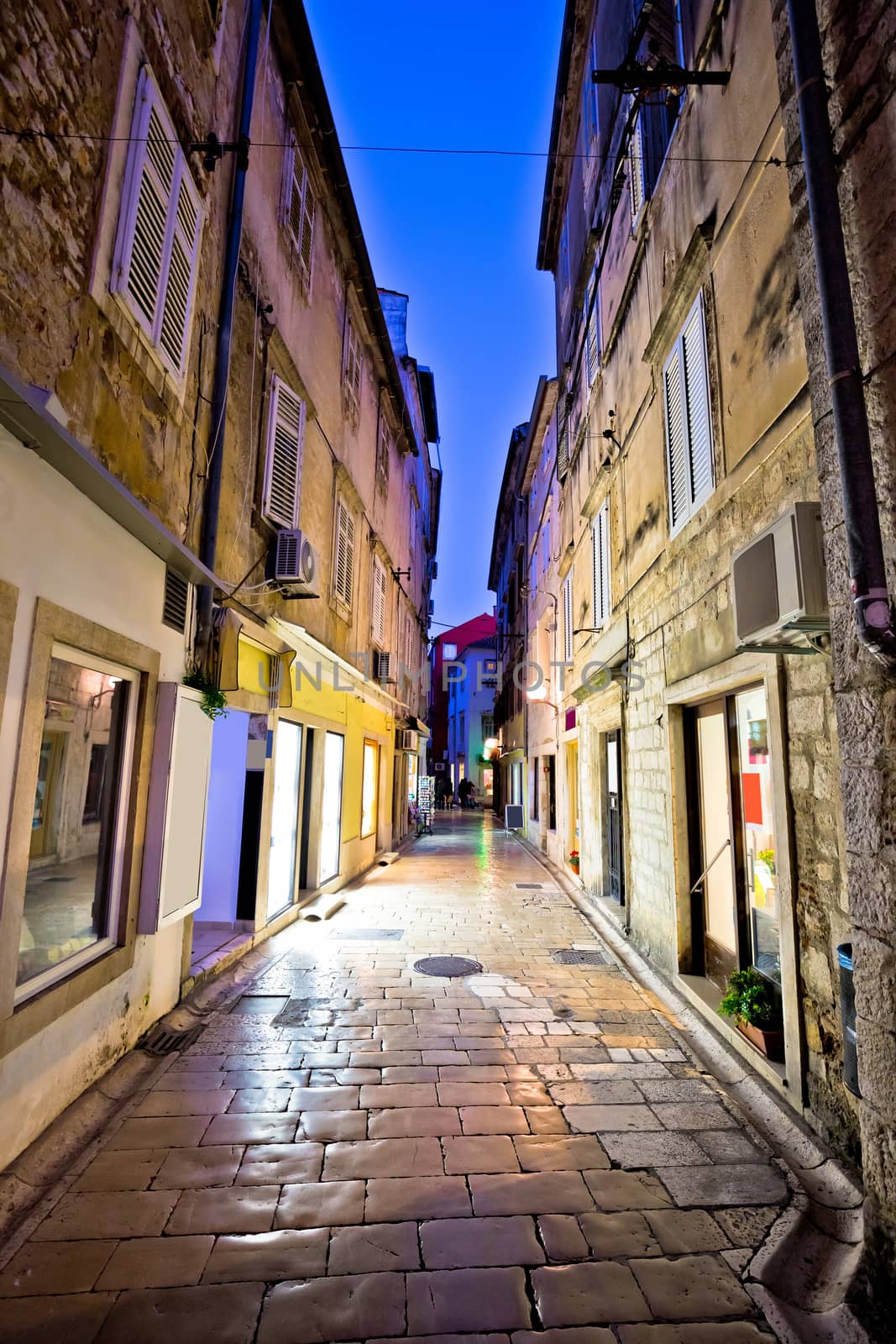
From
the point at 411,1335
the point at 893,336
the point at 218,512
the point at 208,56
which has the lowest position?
the point at 411,1335

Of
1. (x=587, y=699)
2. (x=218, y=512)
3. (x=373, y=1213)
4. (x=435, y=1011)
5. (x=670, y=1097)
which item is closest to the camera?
(x=373, y=1213)

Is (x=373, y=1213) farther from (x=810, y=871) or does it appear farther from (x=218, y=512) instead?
(x=218, y=512)

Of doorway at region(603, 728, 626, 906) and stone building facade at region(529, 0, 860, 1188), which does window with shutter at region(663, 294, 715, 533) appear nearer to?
stone building facade at region(529, 0, 860, 1188)

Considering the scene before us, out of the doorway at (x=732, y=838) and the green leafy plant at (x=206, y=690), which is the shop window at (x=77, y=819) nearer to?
the green leafy plant at (x=206, y=690)

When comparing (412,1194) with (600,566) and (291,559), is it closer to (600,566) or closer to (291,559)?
(291,559)

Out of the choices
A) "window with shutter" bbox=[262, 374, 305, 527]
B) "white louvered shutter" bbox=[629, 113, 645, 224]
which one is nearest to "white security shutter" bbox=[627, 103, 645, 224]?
"white louvered shutter" bbox=[629, 113, 645, 224]

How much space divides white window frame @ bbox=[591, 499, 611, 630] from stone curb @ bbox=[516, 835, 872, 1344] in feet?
21.1

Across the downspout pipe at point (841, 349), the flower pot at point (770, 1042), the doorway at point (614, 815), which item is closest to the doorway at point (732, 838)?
the flower pot at point (770, 1042)

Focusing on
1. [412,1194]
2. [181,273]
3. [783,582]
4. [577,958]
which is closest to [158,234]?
[181,273]

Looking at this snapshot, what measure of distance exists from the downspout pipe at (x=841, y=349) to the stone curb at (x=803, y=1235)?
2374 mm

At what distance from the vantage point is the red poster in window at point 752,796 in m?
4.72

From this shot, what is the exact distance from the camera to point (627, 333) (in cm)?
822

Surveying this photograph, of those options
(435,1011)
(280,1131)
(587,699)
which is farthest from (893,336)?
(587,699)

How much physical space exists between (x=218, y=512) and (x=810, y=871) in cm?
525
